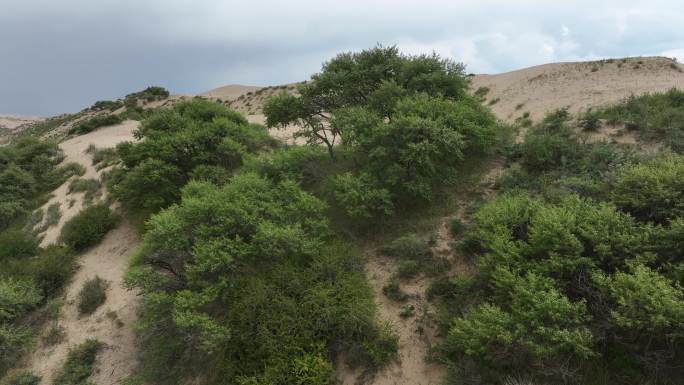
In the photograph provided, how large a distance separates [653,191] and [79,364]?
1575 centimetres

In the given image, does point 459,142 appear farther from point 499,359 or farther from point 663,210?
point 499,359

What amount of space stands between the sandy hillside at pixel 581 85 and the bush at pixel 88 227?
23.3 metres

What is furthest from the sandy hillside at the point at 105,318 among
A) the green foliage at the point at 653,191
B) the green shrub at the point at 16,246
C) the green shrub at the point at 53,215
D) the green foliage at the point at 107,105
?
the green foliage at the point at 107,105

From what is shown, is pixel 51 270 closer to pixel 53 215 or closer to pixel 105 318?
pixel 105 318

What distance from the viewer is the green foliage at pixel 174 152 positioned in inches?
558

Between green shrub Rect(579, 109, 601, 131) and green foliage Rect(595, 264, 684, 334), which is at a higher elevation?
green shrub Rect(579, 109, 601, 131)

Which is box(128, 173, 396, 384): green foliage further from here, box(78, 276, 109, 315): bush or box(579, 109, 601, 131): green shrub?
box(579, 109, 601, 131): green shrub

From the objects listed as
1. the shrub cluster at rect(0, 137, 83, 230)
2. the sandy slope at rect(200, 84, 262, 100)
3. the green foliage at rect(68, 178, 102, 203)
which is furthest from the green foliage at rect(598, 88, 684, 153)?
the sandy slope at rect(200, 84, 262, 100)

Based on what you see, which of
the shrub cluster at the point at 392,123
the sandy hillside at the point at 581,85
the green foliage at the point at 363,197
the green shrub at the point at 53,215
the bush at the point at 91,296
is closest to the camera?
the green foliage at the point at 363,197

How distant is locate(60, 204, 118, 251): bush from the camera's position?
1416 centimetres

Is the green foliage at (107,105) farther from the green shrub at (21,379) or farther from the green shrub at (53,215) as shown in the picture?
the green shrub at (21,379)

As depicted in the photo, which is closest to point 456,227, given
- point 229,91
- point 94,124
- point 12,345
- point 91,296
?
point 91,296

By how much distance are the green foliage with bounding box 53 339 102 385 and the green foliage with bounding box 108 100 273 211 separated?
19.3 ft

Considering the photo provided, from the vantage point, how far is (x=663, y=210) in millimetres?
6590
